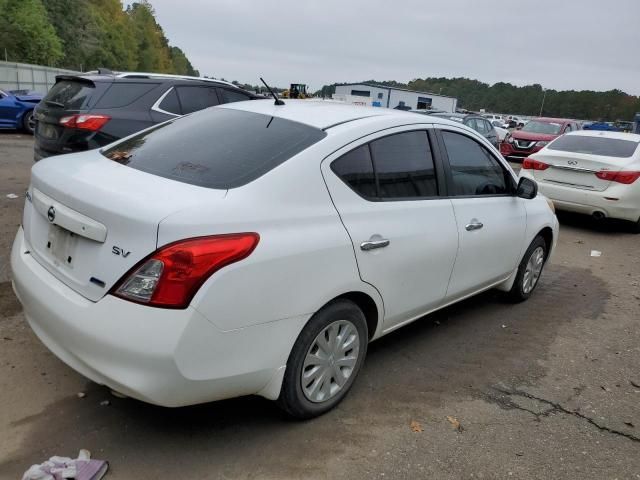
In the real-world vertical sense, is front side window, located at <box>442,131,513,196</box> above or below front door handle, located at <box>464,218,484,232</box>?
above

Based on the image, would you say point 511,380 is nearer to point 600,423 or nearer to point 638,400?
point 600,423

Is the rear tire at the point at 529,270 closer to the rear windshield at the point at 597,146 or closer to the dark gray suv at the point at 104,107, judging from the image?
the rear windshield at the point at 597,146

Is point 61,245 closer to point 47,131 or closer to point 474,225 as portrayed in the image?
point 474,225

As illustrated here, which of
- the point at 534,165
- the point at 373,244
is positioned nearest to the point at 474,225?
the point at 373,244

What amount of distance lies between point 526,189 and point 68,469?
12.3ft

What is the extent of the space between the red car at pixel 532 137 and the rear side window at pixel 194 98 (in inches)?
470

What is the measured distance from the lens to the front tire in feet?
8.80

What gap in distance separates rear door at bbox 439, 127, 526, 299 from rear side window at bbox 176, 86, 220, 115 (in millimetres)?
4280

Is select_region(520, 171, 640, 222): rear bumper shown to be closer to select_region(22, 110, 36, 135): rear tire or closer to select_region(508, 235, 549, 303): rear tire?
select_region(508, 235, 549, 303): rear tire

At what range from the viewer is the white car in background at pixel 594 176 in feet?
26.1

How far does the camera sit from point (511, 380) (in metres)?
3.62

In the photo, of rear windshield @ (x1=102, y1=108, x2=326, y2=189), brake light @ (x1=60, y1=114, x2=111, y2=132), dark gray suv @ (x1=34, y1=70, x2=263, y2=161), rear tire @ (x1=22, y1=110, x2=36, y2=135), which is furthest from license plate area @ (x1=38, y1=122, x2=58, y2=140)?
rear tire @ (x1=22, y1=110, x2=36, y2=135)

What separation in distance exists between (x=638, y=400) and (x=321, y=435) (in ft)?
7.14

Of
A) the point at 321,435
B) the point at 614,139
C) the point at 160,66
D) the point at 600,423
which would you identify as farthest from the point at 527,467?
the point at 160,66
